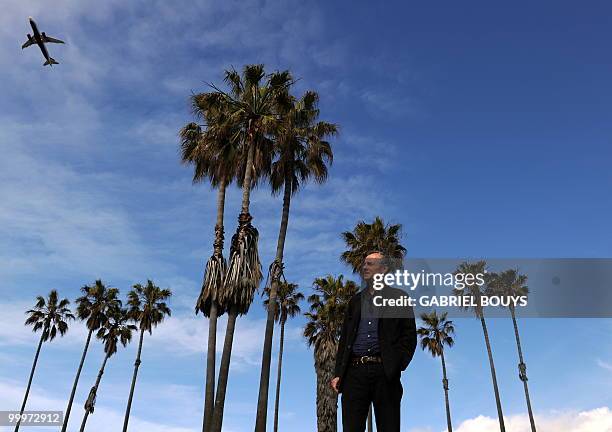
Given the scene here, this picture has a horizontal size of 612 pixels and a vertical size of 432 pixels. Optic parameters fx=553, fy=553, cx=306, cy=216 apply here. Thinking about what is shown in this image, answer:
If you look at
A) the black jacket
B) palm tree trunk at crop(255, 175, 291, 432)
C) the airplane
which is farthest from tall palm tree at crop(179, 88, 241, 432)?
the black jacket

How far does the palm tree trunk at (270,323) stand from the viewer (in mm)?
21328

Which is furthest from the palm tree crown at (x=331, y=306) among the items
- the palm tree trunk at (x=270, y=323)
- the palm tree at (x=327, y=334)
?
the palm tree trunk at (x=270, y=323)

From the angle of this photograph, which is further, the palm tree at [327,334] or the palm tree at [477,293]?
the palm tree at [477,293]

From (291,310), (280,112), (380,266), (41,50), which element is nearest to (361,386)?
(380,266)

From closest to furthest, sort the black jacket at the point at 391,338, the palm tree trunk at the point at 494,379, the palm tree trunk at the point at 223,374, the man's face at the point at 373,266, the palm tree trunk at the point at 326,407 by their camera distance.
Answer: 1. the black jacket at the point at 391,338
2. the man's face at the point at 373,266
3. the palm tree trunk at the point at 223,374
4. the palm tree trunk at the point at 326,407
5. the palm tree trunk at the point at 494,379

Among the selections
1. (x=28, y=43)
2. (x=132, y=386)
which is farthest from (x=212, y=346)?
(x=132, y=386)

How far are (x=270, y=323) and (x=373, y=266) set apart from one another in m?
17.3

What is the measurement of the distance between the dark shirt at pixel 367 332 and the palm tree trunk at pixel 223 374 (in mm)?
15142

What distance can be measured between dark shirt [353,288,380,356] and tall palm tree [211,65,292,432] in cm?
1536

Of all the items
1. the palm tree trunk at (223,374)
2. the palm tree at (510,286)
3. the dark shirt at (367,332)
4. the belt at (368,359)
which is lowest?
the belt at (368,359)

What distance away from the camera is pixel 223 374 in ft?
64.6

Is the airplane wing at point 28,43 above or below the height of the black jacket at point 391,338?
above

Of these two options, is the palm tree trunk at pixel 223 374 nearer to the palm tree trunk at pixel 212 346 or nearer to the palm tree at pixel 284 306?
the palm tree trunk at pixel 212 346

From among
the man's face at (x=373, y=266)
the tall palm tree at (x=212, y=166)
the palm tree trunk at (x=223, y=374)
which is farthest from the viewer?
the tall palm tree at (x=212, y=166)
